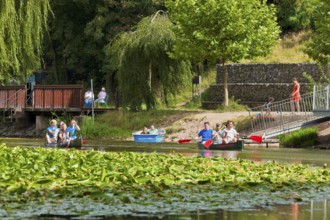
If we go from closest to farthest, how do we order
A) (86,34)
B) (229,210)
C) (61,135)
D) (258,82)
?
(229,210)
(61,135)
(258,82)
(86,34)

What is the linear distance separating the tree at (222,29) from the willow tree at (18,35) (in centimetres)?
1504

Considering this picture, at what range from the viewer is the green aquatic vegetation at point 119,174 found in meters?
23.0

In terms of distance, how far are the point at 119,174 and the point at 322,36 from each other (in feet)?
97.2

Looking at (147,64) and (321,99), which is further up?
(147,64)

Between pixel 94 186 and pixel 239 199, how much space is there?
10.5ft

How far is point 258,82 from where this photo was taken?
66.9 meters

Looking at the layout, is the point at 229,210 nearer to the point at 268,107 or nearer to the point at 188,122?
the point at 268,107

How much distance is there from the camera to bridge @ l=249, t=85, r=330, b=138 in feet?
165

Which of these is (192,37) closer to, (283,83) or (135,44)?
(135,44)

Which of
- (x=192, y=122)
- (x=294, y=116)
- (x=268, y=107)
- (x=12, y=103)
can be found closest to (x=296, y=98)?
(x=268, y=107)

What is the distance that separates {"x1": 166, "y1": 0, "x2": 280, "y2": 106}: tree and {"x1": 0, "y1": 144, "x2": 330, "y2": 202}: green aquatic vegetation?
94.0 ft

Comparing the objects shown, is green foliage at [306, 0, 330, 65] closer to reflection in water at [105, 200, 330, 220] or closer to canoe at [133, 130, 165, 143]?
canoe at [133, 130, 165, 143]

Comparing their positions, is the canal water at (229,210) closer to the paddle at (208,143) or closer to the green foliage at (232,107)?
the paddle at (208,143)

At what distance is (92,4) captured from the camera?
77250mm
